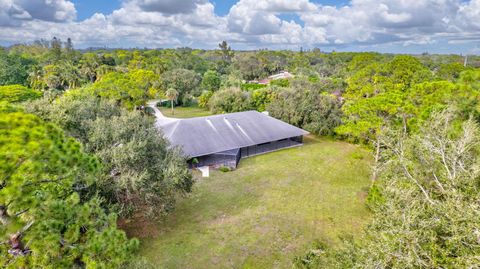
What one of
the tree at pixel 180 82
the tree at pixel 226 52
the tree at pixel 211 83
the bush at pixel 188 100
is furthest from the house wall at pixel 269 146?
the tree at pixel 226 52

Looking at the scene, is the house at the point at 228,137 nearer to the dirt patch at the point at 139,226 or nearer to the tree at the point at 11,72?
the dirt patch at the point at 139,226

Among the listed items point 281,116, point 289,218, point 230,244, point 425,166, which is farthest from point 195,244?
point 281,116

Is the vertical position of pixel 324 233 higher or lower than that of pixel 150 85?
lower

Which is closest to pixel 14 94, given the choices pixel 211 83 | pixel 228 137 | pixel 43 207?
pixel 228 137

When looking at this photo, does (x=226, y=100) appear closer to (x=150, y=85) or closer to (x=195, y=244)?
(x=150, y=85)

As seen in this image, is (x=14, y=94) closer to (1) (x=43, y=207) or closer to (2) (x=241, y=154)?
(2) (x=241, y=154)

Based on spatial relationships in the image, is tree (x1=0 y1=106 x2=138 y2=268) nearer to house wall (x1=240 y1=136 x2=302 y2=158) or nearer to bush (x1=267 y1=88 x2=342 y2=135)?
house wall (x1=240 y1=136 x2=302 y2=158)

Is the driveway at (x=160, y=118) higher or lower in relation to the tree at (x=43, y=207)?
lower
